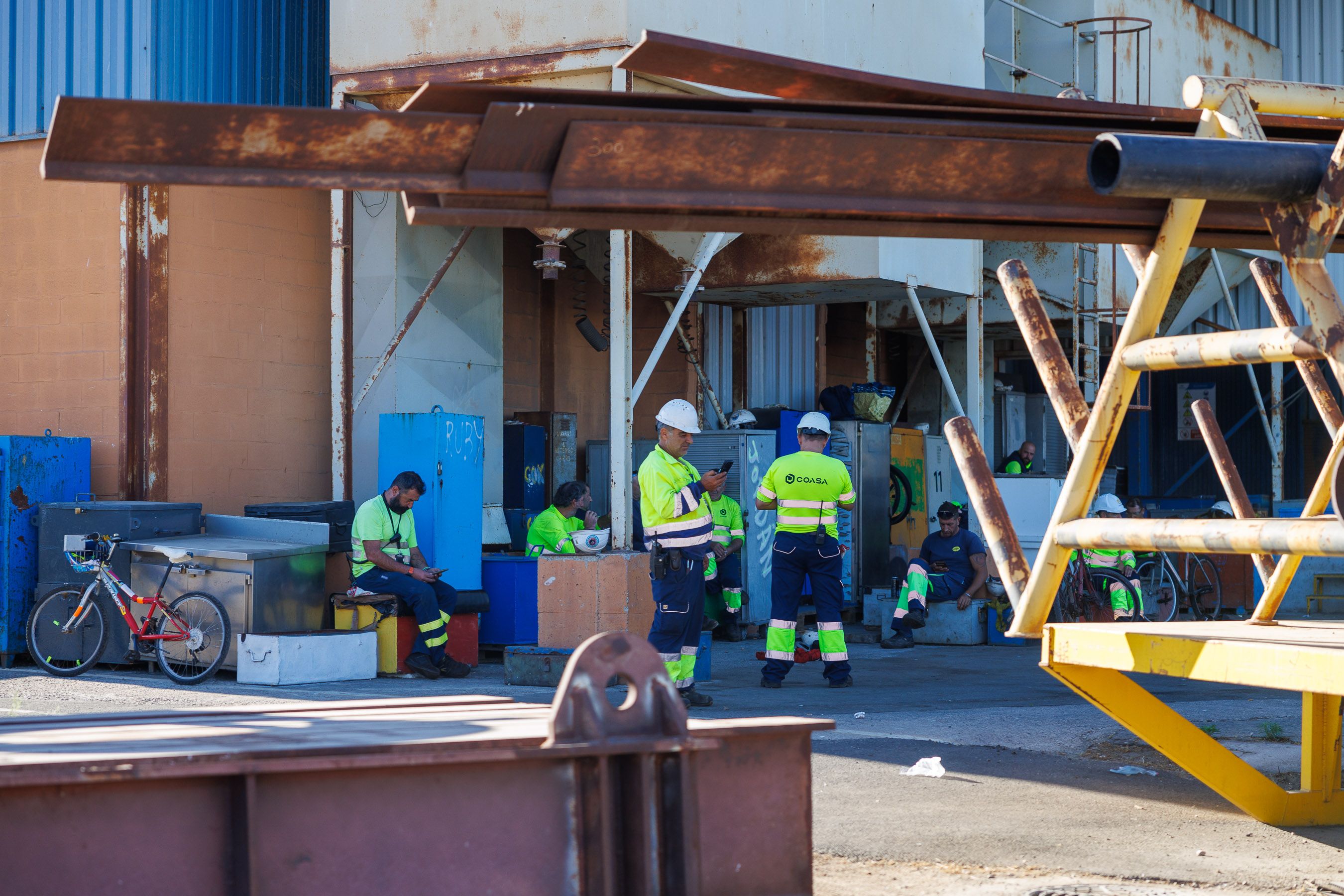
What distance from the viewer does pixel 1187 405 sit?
919 inches

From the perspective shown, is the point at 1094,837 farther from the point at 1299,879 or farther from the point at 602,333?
the point at 602,333

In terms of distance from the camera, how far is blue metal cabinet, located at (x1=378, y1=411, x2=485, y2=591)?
11750mm

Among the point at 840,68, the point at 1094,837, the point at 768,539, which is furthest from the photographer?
the point at 768,539

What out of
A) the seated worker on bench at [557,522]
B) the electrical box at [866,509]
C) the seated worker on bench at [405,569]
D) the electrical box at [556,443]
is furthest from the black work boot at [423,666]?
the electrical box at [866,509]

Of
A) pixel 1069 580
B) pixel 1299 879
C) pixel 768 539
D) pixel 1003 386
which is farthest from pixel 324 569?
pixel 1003 386

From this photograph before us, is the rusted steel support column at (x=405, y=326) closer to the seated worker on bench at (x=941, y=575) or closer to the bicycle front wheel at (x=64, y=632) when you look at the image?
the bicycle front wheel at (x=64, y=632)

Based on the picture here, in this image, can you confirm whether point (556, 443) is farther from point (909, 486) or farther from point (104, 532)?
point (104, 532)

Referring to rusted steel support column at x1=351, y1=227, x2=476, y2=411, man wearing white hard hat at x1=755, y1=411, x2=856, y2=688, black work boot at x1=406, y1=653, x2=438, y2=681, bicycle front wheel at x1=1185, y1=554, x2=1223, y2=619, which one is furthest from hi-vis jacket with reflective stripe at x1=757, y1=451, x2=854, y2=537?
bicycle front wheel at x1=1185, y1=554, x2=1223, y2=619

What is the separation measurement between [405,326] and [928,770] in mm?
7239

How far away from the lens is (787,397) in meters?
17.5

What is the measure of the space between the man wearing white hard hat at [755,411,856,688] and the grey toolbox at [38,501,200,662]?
4682 mm

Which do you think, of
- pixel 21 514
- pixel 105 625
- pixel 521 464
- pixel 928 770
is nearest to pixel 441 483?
pixel 521 464

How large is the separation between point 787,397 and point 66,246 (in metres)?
8.63

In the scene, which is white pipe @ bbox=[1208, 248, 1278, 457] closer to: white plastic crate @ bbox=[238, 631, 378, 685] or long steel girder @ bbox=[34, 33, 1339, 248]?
white plastic crate @ bbox=[238, 631, 378, 685]
